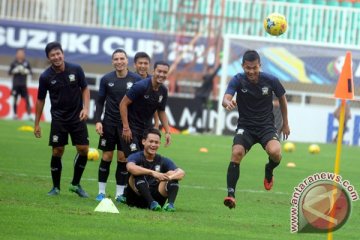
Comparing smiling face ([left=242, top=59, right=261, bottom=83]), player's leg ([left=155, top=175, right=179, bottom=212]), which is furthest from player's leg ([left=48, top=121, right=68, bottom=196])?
smiling face ([left=242, top=59, right=261, bottom=83])

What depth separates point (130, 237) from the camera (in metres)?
11.0

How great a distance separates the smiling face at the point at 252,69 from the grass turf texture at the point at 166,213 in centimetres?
170

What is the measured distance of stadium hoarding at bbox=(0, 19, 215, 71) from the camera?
4041 centimetres

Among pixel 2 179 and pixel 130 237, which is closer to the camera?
pixel 130 237

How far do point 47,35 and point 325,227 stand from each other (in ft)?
101

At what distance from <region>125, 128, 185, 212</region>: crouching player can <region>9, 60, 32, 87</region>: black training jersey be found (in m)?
22.3

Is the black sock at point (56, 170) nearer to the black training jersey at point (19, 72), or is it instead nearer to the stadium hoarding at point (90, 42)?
the black training jersey at point (19, 72)

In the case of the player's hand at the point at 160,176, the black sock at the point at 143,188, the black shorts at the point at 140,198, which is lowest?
the black shorts at the point at 140,198

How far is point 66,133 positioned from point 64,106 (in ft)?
1.23

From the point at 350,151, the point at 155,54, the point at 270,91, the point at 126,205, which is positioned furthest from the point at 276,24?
the point at 155,54

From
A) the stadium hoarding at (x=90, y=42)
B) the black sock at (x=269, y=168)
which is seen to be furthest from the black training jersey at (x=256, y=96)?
the stadium hoarding at (x=90, y=42)

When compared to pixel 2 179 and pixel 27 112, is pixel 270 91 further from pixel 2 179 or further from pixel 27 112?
pixel 27 112

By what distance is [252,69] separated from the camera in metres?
14.7

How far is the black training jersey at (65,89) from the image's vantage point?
1551cm
